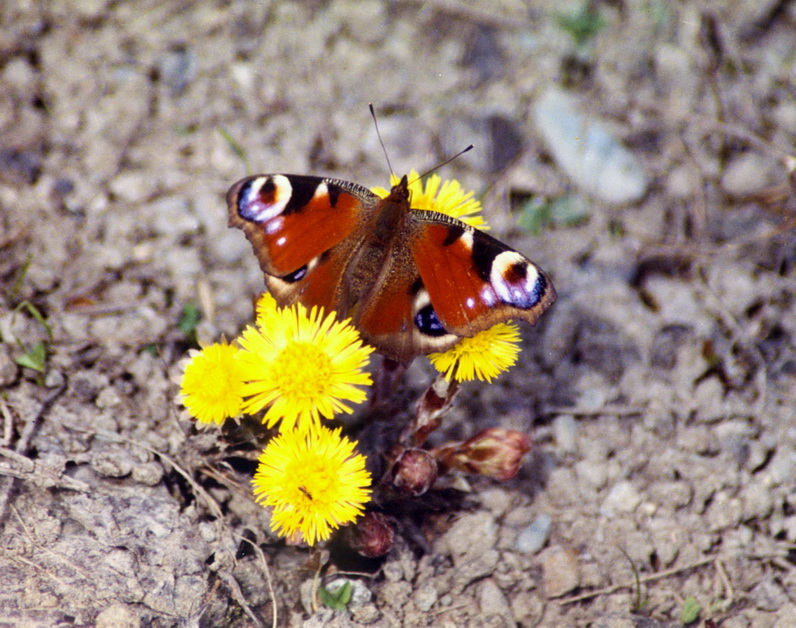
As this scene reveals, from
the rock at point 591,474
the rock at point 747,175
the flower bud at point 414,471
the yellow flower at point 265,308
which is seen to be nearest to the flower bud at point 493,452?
the flower bud at point 414,471

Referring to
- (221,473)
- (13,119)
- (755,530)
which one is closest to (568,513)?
(755,530)

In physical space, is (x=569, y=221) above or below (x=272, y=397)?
above

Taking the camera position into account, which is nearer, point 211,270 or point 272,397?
point 272,397

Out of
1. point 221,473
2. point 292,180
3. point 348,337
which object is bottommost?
point 221,473

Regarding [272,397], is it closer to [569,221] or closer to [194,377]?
[194,377]

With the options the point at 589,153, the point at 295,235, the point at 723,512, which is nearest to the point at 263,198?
the point at 295,235

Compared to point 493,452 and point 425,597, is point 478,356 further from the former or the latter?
point 425,597
